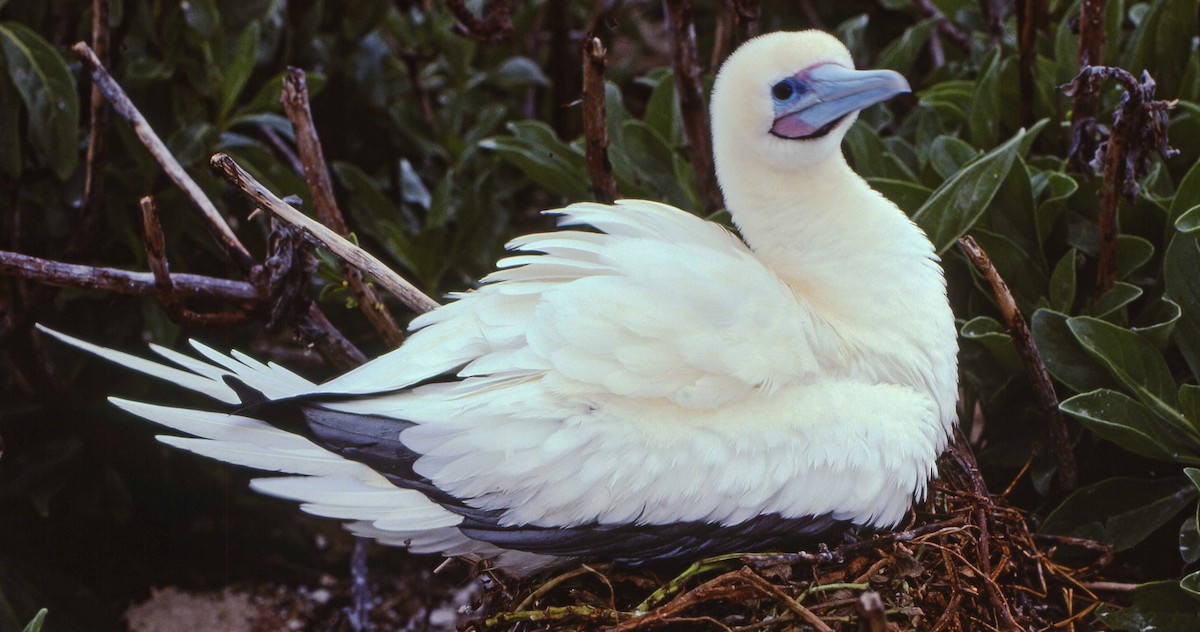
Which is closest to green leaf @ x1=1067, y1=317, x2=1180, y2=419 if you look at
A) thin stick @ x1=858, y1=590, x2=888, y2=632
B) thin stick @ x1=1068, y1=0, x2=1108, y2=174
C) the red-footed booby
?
the red-footed booby

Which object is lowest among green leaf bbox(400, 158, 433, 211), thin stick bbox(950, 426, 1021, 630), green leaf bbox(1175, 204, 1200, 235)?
thin stick bbox(950, 426, 1021, 630)

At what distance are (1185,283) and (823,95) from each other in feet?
3.11

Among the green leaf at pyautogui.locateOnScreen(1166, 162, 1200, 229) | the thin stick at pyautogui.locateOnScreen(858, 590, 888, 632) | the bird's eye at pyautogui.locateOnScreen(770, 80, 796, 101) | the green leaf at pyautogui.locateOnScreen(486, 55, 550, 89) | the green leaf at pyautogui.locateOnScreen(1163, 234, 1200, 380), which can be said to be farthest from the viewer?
the green leaf at pyautogui.locateOnScreen(486, 55, 550, 89)

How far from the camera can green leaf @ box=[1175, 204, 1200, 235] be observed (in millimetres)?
2389

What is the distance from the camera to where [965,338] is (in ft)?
9.60

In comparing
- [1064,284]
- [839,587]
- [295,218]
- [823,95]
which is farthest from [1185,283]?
[295,218]

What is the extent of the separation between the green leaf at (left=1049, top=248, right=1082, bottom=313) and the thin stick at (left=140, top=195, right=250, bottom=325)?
1957mm

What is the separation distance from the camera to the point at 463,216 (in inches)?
143

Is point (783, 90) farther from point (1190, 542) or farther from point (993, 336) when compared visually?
point (1190, 542)

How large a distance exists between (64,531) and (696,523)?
231 cm

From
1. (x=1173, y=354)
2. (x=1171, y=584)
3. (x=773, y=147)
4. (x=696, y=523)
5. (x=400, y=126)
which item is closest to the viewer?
(x=696, y=523)

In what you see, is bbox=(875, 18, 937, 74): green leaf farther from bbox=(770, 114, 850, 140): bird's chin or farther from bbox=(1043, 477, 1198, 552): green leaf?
bbox=(1043, 477, 1198, 552): green leaf

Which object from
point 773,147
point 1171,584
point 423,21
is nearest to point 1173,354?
point 1171,584

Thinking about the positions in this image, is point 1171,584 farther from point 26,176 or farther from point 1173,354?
point 26,176
